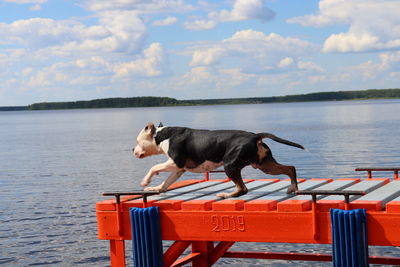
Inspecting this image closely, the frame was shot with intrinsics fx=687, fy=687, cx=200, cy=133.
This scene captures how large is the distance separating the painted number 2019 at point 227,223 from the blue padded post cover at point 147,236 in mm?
778

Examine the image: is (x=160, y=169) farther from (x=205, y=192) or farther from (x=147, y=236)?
(x=147, y=236)

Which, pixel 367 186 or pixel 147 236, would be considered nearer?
pixel 147 236

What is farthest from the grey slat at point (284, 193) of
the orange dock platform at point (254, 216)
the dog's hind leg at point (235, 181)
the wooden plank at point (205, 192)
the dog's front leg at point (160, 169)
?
the dog's front leg at point (160, 169)

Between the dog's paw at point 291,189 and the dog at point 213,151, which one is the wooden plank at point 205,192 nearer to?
the dog at point 213,151

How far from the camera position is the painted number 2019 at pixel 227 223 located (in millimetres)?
8641

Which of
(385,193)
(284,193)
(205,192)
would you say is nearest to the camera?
(385,193)

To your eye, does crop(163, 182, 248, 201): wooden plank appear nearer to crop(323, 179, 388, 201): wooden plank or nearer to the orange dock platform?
the orange dock platform

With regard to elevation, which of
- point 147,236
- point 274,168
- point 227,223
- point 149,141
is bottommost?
point 147,236

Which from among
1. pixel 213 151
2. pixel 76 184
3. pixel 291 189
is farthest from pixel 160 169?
pixel 76 184

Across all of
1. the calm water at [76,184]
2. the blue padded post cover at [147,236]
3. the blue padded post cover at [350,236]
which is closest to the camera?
the blue padded post cover at [350,236]

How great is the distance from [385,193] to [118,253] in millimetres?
3711

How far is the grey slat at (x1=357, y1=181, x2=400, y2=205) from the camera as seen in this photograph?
8.75 m

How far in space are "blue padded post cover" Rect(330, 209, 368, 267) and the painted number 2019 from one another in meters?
1.18

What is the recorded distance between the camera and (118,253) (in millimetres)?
9352
